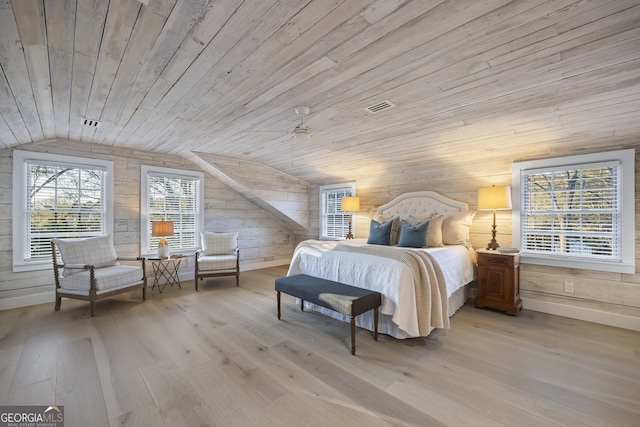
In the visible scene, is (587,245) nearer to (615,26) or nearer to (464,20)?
(615,26)

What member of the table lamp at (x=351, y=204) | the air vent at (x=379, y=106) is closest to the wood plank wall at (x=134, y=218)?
the table lamp at (x=351, y=204)

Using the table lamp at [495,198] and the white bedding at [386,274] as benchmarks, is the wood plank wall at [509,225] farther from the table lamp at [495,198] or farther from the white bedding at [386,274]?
the white bedding at [386,274]

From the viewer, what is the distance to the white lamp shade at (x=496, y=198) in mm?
3447

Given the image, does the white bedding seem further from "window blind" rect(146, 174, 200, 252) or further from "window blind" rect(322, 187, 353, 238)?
"window blind" rect(146, 174, 200, 252)

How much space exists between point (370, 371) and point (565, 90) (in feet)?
9.03

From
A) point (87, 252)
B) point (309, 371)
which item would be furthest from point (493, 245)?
point (87, 252)

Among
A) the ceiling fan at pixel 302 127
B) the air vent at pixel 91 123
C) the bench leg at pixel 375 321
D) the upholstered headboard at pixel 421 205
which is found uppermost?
the air vent at pixel 91 123

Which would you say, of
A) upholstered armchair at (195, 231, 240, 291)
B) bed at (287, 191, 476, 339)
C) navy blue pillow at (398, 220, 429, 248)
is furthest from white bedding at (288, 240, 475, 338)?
upholstered armchair at (195, 231, 240, 291)

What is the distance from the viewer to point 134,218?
15.2 feet

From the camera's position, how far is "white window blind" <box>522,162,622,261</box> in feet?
10.3

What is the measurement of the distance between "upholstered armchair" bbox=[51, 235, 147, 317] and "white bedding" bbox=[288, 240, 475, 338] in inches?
90.1

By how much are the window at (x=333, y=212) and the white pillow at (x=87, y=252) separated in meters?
3.82

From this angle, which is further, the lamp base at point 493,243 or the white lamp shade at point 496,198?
the lamp base at point 493,243

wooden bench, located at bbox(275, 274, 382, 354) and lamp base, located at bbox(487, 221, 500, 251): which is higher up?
lamp base, located at bbox(487, 221, 500, 251)
